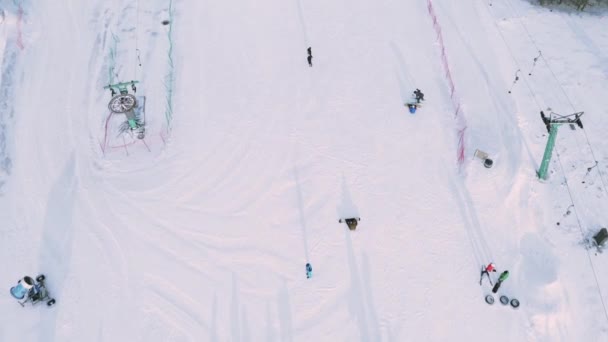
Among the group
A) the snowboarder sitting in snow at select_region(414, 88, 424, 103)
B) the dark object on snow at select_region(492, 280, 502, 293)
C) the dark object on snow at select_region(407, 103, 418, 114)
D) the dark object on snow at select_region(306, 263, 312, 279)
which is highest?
the snowboarder sitting in snow at select_region(414, 88, 424, 103)

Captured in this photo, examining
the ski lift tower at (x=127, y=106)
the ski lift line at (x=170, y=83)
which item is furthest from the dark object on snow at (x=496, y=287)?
the ski lift tower at (x=127, y=106)

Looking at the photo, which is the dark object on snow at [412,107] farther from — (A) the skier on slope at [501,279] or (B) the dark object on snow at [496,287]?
(B) the dark object on snow at [496,287]

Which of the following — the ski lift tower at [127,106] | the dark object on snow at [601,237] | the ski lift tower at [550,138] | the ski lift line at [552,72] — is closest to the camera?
the dark object on snow at [601,237]

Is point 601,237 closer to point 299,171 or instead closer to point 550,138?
point 550,138

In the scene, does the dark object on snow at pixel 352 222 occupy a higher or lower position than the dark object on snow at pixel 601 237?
higher

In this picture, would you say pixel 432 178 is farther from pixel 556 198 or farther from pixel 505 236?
pixel 556 198

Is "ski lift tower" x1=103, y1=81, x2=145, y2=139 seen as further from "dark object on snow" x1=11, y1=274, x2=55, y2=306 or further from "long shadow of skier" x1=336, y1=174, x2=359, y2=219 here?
"long shadow of skier" x1=336, y1=174, x2=359, y2=219

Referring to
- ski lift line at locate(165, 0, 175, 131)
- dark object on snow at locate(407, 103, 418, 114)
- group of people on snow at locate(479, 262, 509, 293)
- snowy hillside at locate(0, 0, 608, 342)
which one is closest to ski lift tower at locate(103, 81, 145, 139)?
snowy hillside at locate(0, 0, 608, 342)
